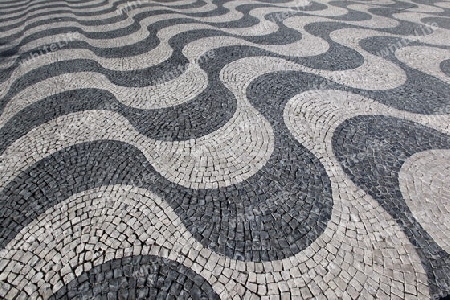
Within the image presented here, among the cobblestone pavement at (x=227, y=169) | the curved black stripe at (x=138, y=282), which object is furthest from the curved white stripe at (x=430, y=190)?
the curved black stripe at (x=138, y=282)

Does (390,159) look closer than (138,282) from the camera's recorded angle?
No

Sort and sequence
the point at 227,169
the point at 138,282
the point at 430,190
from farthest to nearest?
the point at 227,169
the point at 430,190
the point at 138,282

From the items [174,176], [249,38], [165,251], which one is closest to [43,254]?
[165,251]

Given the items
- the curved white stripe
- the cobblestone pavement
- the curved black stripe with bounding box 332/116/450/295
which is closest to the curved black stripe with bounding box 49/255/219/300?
the cobblestone pavement

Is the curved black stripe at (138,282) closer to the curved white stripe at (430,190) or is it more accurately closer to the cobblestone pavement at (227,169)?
the cobblestone pavement at (227,169)

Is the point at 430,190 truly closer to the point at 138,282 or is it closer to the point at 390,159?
the point at 390,159

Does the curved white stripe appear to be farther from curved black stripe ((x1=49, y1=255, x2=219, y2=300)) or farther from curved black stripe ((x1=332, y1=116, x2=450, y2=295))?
curved black stripe ((x1=49, y1=255, x2=219, y2=300))

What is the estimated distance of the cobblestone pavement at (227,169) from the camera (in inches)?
138

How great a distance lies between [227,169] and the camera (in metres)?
4.97

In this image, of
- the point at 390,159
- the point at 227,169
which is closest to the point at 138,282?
the point at 227,169

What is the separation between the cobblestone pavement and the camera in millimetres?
3518

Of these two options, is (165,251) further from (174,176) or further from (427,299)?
(427,299)

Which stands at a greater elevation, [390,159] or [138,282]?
[138,282]

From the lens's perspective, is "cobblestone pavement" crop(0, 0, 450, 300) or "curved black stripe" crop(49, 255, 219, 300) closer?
"curved black stripe" crop(49, 255, 219, 300)
